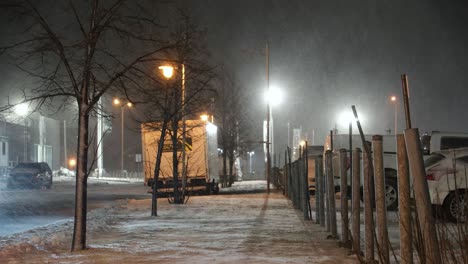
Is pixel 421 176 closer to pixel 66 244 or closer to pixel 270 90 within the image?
pixel 66 244

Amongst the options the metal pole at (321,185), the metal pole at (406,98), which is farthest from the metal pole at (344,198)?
Answer: the metal pole at (406,98)

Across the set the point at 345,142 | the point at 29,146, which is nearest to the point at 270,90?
the point at 345,142

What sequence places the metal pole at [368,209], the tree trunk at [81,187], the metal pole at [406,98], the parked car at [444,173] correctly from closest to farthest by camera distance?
the metal pole at [406,98] < the metal pole at [368,209] < the tree trunk at [81,187] < the parked car at [444,173]

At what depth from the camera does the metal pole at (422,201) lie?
491 centimetres

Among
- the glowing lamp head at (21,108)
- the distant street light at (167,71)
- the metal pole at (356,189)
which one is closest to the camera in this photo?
the metal pole at (356,189)

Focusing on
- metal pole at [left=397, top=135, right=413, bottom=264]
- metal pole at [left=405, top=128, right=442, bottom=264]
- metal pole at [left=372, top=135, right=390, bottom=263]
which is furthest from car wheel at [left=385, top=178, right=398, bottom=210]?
metal pole at [left=405, top=128, right=442, bottom=264]

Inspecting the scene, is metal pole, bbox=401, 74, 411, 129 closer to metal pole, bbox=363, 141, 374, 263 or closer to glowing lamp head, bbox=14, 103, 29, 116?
metal pole, bbox=363, 141, 374, 263

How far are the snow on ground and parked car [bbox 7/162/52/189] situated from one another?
23.8m

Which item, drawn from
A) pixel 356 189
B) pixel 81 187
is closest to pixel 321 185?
pixel 356 189

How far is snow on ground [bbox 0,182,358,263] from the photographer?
9461 millimetres

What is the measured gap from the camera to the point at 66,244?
1149cm

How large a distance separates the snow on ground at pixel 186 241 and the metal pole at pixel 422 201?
12.6ft

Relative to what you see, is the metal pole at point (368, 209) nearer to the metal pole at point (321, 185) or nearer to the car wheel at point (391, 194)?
the metal pole at point (321, 185)

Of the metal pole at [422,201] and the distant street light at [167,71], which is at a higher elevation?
the distant street light at [167,71]
